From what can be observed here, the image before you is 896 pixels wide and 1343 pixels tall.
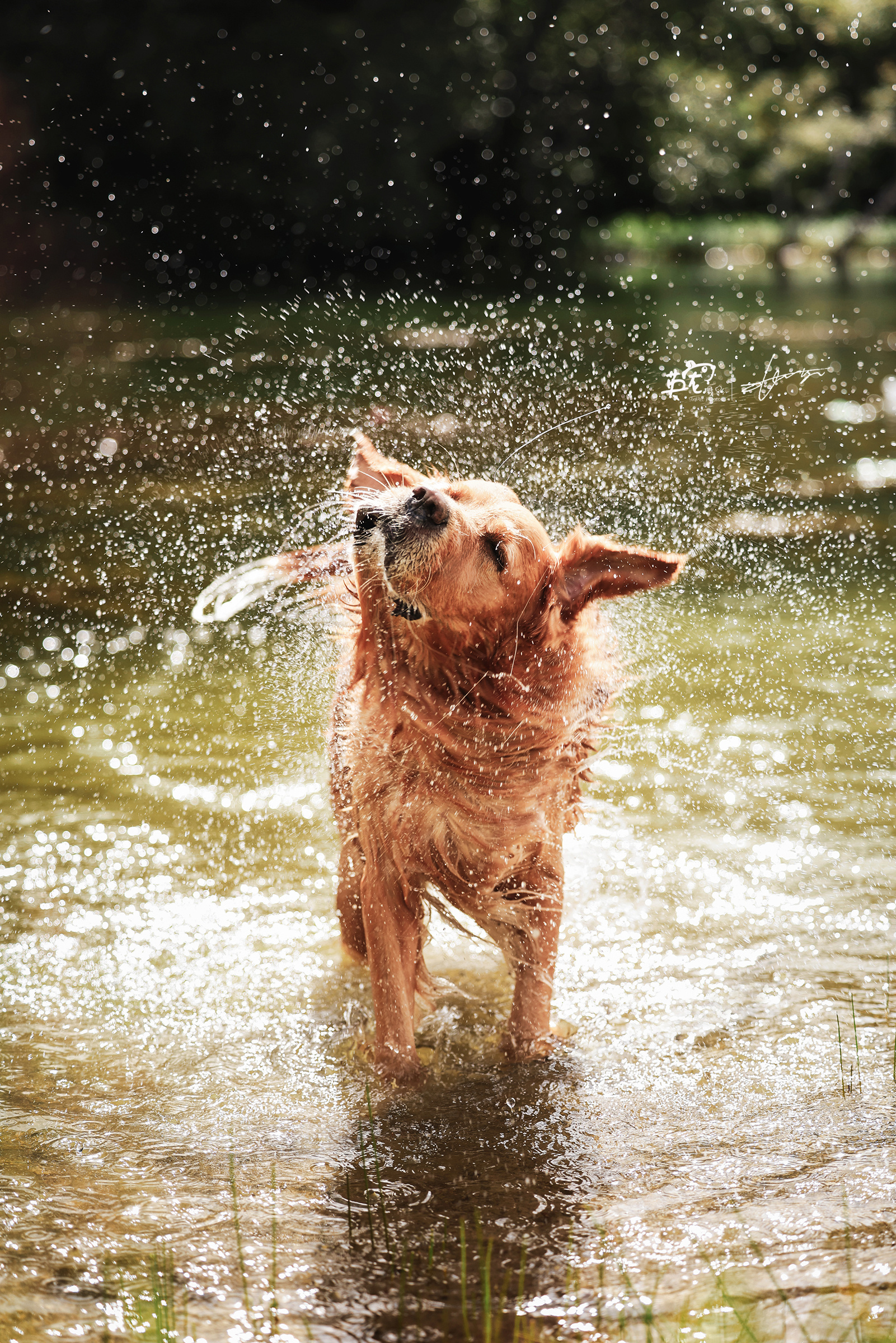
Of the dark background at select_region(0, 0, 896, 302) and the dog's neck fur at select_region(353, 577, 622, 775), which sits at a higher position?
the dark background at select_region(0, 0, 896, 302)

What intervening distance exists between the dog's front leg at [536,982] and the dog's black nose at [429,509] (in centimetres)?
117

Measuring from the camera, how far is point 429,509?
3107 millimetres

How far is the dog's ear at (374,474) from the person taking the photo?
361 cm

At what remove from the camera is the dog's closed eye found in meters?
3.24

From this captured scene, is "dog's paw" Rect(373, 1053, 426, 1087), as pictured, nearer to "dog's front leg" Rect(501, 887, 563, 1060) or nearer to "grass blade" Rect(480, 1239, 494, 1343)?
"dog's front leg" Rect(501, 887, 563, 1060)

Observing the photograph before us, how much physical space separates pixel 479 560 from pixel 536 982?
1.24 metres

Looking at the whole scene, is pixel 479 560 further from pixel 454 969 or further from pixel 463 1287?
pixel 454 969

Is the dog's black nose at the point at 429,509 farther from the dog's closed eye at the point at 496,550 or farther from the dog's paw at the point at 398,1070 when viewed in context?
the dog's paw at the point at 398,1070

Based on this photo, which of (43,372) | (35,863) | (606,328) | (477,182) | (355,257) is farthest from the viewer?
(477,182)

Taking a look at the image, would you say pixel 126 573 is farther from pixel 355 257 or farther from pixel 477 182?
pixel 477 182

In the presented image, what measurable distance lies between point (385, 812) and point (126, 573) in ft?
20.3

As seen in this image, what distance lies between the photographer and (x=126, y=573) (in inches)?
364

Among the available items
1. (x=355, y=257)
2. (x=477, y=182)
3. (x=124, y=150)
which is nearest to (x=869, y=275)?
(x=477, y=182)

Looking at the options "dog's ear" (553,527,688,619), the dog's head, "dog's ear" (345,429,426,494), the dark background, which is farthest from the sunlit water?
the dark background
